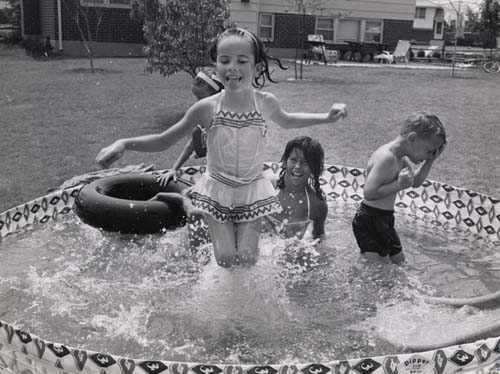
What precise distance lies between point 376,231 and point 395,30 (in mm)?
28556

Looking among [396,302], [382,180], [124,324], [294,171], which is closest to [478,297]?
[396,302]

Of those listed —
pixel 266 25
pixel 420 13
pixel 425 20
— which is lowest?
pixel 266 25

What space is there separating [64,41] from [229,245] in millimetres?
21247

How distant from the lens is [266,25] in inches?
1065

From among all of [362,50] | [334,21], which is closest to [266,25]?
[334,21]

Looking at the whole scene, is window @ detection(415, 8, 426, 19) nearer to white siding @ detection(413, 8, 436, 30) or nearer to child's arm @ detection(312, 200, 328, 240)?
white siding @ detection(413, 8, 436, 30)

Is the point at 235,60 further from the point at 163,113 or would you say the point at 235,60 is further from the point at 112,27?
the point at 112,27

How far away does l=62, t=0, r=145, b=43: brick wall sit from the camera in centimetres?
2294

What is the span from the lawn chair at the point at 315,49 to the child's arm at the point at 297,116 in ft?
69.2

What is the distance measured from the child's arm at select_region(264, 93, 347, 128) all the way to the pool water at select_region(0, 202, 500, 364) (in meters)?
0.94

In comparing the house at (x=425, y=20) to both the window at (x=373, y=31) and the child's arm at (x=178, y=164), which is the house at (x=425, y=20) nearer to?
the window at (x=373, y=31)

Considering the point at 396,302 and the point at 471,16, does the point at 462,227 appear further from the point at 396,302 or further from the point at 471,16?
the point at 471,16

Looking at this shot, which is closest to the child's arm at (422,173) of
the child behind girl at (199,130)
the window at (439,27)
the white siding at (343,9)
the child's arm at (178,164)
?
the child behind girl at (199,130)

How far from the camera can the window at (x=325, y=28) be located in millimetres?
29608
